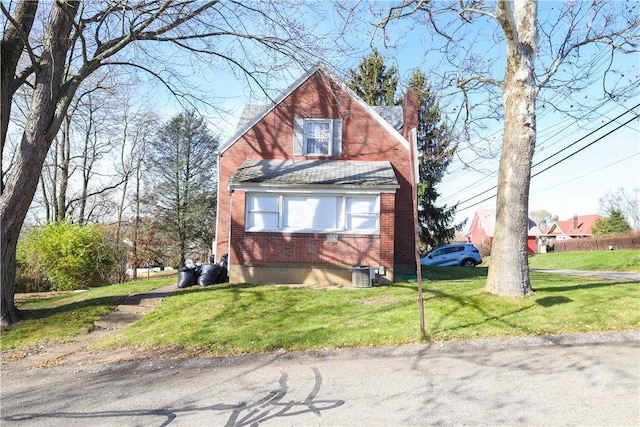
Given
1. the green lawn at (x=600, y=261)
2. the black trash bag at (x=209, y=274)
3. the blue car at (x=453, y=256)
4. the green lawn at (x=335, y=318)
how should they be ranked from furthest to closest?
1. the blue car at (x=453, y=256)
2. the green lawn at (x=600, y=261)
3. the black trash bag at (x=209, y=274)
4. the green lawn at (x=335, y=318)

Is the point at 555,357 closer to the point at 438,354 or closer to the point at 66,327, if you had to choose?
the point at 438,354

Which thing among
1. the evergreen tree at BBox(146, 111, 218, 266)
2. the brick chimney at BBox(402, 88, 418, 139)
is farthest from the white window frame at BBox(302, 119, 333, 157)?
the evergreen tree at BBox(146, 111, 218, 266)

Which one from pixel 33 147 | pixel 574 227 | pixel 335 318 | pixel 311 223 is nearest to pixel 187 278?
pixel 311 223

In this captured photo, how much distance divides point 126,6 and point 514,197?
9263mm

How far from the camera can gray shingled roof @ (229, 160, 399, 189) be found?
46.3 feet

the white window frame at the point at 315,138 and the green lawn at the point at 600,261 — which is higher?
the white window frame at the point at 315,138

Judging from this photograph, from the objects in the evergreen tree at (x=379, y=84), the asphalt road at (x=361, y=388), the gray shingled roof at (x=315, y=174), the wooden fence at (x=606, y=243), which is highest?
the evergreen tree at (x=379, y=84)

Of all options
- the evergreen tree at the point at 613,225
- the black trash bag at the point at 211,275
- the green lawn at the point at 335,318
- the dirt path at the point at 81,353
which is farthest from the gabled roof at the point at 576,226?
the dirt path at the point at 81,353

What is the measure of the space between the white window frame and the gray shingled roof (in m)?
0.47

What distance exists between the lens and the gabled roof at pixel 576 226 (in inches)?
2717

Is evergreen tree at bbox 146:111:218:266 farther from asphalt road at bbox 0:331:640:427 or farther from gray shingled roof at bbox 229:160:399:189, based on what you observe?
asphalt road at bbox 0:331:640:427

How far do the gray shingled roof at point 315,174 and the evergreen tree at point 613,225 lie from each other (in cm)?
4016

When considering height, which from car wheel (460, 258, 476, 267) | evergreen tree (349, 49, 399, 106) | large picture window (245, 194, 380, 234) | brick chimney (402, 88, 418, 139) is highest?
evergreen tree (349, 49, 399, 106)

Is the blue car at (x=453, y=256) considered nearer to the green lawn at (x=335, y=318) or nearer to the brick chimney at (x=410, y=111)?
the brick chimney at (x=410, y=111)
